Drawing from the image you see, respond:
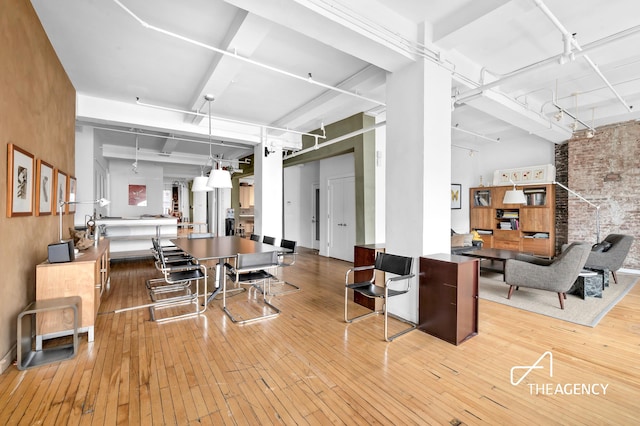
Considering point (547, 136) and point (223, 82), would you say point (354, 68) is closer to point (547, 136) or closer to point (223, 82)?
point (223, 82)

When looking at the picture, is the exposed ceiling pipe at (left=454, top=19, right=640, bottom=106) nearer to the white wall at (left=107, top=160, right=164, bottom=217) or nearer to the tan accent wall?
the tan accent wall

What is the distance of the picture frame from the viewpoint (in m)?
3.05

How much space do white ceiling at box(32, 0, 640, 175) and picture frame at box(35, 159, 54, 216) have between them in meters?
1.52

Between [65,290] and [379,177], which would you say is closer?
[65,290]

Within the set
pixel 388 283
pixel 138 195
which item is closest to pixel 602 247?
pixel 388 283

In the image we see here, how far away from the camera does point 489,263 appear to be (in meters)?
5.97

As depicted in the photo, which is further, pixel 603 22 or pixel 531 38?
pixel 531 38

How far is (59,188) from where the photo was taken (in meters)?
3.83

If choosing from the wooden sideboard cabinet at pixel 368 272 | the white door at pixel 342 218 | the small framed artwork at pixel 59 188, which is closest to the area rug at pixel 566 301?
the wooden sideboard cabinet at pixel 368 272

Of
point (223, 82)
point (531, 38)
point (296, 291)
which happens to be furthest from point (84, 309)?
point (531, 38)

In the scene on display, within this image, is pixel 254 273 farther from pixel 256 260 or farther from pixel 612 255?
pixel 612 255

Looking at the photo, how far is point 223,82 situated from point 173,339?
3503 millimetres

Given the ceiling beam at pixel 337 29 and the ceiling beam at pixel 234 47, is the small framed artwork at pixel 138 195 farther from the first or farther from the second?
the ceiling beam at pixel 337 29

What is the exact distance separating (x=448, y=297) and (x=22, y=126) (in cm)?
441
